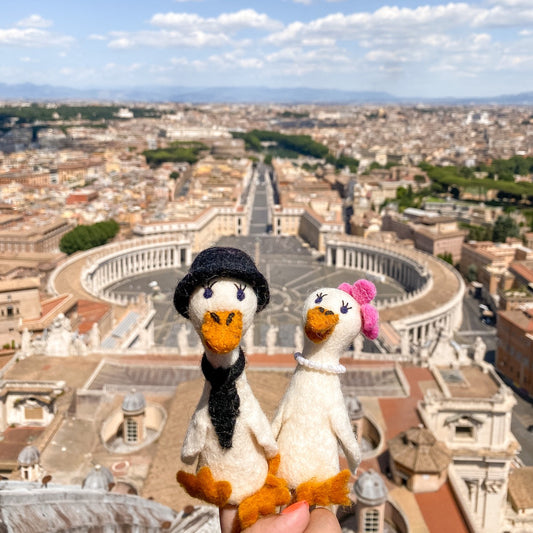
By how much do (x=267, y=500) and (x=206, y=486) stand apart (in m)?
0.77

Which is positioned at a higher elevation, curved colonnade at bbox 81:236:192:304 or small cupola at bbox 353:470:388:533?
small cupola at bbox 353:470:388:533

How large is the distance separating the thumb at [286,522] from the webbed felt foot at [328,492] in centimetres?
22

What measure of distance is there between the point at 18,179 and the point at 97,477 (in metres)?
110

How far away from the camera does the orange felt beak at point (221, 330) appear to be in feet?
20.5

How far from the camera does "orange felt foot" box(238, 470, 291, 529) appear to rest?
6859 mm

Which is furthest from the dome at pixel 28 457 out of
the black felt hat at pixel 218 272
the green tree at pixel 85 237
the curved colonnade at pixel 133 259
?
the green tree at pixel 85 237

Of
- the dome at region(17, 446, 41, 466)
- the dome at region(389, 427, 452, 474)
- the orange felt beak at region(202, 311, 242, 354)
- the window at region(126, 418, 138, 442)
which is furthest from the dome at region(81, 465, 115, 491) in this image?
the orange felt beak at region(202, 311, 242, 354)

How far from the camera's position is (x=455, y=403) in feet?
78.8

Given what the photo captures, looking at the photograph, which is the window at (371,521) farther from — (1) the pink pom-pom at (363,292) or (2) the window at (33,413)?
(2) the window at (33,413)

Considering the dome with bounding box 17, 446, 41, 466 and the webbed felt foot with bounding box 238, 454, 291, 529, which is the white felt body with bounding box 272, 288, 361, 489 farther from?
the dome with bounding box 17, 446, 41, 466

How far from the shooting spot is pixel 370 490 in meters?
15.7

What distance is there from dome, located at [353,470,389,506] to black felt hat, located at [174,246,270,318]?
36.1 ft

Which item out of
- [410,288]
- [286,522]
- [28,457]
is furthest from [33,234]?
[286,522]

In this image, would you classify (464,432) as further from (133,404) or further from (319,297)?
(319,297)
